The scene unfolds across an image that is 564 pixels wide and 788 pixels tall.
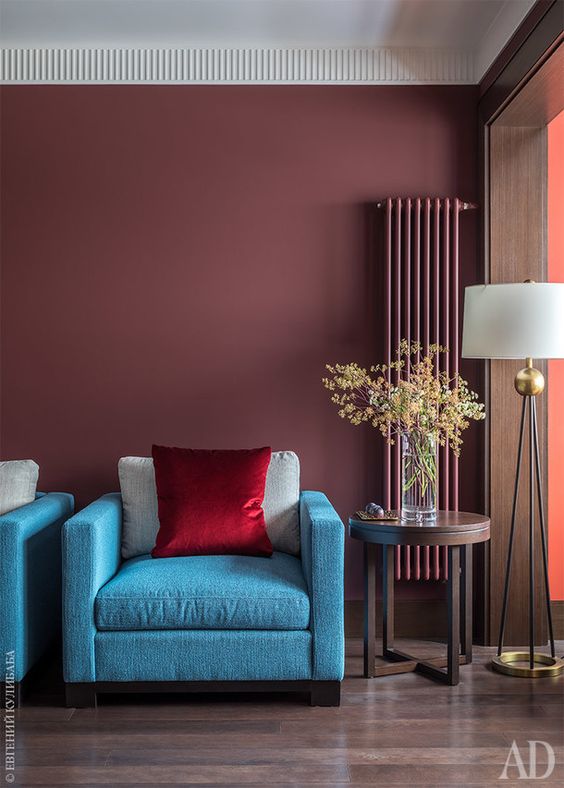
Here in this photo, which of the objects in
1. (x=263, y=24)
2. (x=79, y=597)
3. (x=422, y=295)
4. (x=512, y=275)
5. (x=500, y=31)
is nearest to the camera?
(x=79, y=597)

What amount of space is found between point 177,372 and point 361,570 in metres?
1.37

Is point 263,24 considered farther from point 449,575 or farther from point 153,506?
point 449,575

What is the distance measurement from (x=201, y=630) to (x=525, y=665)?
153 centimetres

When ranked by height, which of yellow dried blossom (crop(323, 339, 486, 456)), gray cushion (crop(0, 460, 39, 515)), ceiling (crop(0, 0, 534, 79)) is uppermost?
ceiling (crop(0, 0, 534, 79))

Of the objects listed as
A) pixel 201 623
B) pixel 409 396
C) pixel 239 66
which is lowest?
pixel 201 623

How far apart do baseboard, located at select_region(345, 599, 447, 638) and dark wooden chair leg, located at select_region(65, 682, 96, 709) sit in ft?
4.79

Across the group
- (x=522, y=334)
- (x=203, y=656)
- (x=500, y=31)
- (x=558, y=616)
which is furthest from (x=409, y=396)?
(x=500, y=31)

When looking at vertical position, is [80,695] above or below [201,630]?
below

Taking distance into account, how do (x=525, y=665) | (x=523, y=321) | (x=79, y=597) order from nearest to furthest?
(x=79, y=597) → (x=523, y=321) → (x=525, y=665)

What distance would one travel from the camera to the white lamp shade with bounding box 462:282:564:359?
11.6 ft

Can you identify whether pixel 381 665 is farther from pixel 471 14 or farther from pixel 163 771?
pixel 471 14

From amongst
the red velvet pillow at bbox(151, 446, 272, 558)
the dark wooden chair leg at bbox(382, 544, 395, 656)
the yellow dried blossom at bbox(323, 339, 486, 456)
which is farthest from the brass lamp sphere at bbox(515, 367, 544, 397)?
the red velvet pillow at bbox(151, 446, 272, 558)

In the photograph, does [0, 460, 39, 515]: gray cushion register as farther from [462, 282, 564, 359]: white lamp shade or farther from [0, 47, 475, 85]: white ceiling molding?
[462, 282, 564, 359]: white lamp shade

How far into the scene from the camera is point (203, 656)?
3219mm
